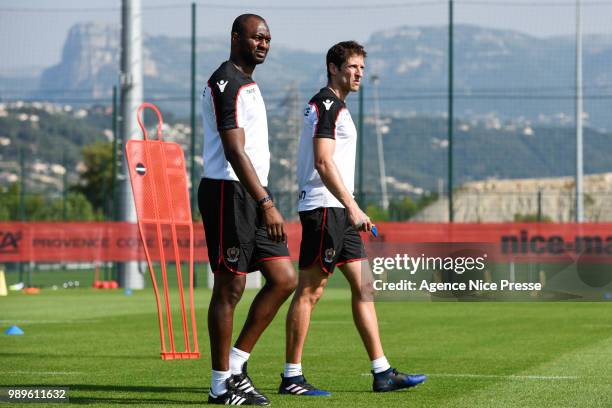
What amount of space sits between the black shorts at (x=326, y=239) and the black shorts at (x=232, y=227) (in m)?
0.73

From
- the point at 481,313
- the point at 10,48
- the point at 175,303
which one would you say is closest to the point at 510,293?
the point at 481,313

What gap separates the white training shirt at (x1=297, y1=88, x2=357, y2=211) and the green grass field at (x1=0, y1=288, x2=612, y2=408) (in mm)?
1231

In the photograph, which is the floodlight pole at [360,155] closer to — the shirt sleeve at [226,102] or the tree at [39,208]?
the tree at [39,208]

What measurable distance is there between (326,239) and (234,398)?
129 centimetres

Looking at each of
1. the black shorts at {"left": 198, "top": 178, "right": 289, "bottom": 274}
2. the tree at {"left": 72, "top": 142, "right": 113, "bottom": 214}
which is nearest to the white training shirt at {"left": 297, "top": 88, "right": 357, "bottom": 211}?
the black shorts at {"left": 198, "top": 178, "right": 289, "bottom": 274}

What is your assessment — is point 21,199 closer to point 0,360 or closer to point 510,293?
point 0,360

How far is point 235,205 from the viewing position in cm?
747

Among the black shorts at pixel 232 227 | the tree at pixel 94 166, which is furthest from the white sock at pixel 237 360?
the tree at pixel 94 166

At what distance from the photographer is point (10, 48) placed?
29578 mm

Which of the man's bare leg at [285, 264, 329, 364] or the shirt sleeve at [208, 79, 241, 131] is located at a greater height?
the shirt sleeve at [208, 79, 241, 131]

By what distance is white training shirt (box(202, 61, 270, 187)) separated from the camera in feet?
24.3

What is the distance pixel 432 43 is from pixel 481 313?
44.4 ft

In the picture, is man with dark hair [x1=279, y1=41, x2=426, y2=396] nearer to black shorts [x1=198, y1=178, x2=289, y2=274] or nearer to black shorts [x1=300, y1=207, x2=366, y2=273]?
black shorts [x1=300, y1=207, x2=366, y2=273]

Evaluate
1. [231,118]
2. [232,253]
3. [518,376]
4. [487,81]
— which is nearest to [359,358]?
[518,376]
